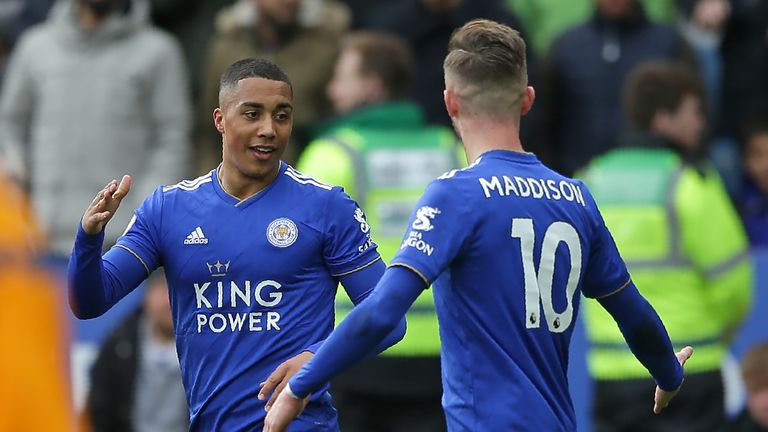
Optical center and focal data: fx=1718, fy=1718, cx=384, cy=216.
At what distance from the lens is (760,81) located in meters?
11.0

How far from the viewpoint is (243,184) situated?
19.1 feet

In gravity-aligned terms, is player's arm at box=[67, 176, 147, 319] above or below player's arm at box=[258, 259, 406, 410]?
above

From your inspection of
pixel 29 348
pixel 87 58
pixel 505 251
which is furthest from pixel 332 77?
pixel 505 251

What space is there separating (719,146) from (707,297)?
2.98 m

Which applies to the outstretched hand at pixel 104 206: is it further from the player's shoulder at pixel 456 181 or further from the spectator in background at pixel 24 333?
the player's shoulder at pixel 456 181

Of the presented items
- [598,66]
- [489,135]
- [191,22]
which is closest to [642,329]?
[489,135]

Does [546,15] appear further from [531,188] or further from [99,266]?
[99,266]

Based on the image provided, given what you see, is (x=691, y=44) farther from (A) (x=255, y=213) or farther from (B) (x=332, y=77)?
(A) (x=255, y=213)

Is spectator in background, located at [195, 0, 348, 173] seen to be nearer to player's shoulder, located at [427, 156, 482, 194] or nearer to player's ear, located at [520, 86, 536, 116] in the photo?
player's ear, located at [520, 86, 536, 116]

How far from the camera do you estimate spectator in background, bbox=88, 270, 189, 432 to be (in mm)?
9672

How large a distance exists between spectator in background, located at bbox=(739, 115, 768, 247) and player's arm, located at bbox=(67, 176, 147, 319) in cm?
572

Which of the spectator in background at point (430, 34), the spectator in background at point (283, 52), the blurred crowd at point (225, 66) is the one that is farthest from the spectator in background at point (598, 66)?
the spectator in background at point (283, 52)

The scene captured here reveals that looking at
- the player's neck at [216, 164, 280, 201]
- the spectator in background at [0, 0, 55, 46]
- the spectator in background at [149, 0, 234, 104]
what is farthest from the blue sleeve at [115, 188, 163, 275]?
the spectator in background at [0, 0, 55, 46]

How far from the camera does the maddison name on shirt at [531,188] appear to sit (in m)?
5.30
